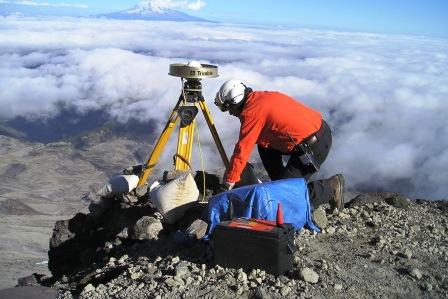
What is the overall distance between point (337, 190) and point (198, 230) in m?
2.40

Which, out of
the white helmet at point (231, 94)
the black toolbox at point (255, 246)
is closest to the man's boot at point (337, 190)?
the white helmet at point (231, 94)

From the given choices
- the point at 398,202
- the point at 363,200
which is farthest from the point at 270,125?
the point at 398,202

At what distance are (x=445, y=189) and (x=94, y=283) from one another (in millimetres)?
195744

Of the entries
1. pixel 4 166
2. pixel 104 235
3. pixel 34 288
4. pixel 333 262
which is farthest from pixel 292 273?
pixel 4 166

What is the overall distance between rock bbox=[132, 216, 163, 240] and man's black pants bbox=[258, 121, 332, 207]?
1.83 m

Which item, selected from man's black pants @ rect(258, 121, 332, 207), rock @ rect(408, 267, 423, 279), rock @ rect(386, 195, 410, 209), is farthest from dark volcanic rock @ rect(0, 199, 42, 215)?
rock @ rect(408, 267, 423, 279)

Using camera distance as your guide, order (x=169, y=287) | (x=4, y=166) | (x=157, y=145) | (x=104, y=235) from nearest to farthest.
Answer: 1. (x=169, y=287)
2. (x=157, y=145)
3. (x=104, y=235)
4. (x=4, y=166)

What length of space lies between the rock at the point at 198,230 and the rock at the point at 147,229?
3.11ft

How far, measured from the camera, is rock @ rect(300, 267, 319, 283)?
17.4 feet

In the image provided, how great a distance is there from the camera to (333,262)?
5914 millimetres

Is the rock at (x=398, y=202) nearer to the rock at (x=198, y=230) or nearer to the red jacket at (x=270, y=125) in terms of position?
the red jacket at (x=270, y=125)

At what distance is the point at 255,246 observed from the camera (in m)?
5.30

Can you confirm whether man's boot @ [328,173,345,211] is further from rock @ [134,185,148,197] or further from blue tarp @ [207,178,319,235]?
rock @ [134,185,148,197]

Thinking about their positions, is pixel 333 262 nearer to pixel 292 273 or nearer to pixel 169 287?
pixel 292 273
